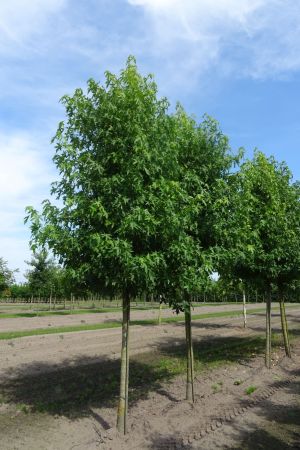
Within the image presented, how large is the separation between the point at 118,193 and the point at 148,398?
5504mm

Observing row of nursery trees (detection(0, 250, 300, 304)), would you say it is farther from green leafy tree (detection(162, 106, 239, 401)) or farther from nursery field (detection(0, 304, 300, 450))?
nursery field (detection(0, 304, 300, 450))

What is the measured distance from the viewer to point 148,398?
32.3 ft

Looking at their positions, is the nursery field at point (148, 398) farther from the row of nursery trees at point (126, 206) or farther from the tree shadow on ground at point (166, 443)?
the row of nursery trees at point (126, 206)

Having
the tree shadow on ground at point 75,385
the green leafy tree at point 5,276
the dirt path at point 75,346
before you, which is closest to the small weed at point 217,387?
the tree shadow on ground at point 75,385

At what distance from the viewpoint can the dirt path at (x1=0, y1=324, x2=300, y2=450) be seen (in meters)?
6.93

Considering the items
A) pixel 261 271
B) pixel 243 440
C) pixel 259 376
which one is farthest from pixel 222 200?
pixel 259 376

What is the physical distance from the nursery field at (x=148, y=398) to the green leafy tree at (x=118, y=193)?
110 cm

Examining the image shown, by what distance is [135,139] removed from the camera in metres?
7.04

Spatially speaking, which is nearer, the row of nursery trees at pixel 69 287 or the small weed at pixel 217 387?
the row of nursery trees at pixel 69 287

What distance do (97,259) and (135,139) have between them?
2148 millimetres

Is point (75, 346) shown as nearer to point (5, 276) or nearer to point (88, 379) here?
point (88, 379)

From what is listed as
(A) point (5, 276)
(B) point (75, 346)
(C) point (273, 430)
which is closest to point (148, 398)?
(C) point (273, 430)

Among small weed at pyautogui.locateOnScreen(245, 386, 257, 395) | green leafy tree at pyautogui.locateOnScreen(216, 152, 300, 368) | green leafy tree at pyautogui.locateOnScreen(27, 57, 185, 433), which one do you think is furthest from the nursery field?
green leafy tree at pyautogui.locateOnScreen(216, 152, 300, 368)

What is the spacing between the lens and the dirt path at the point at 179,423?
6.93 meters
